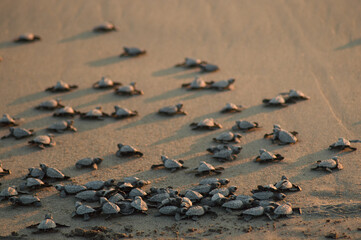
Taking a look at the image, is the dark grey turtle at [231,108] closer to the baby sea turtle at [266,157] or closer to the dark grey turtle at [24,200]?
the baby sea turtle at [266,157]

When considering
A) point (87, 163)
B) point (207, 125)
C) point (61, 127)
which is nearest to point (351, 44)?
point (207, 125)

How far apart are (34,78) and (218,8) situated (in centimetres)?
401

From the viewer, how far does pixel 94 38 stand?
Result: 9047 millimetres

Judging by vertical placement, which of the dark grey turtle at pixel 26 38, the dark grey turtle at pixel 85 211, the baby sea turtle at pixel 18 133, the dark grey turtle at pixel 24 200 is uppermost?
the dark grey turtle at pixel 26 38

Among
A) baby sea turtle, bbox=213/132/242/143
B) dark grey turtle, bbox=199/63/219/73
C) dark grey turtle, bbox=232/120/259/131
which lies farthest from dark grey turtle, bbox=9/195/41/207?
dark grey turtle, bbox=199/63/219/73

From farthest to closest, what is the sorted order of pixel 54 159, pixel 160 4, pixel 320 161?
pixel 160 4 < pixel 54 159 < pixel 320 161

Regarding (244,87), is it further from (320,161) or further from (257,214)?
(257,214)

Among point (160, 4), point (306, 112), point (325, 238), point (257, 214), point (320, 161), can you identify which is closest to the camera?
point (325, 238)

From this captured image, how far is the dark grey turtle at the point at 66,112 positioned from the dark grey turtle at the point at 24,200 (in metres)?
2.13

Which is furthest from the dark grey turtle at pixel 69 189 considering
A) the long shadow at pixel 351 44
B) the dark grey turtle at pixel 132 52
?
the long shadow at pixel 351 44

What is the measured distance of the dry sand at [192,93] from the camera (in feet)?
14.6

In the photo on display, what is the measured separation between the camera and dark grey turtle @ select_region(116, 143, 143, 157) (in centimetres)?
558

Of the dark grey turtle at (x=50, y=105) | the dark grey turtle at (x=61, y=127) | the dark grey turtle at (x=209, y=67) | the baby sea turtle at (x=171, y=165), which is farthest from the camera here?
the dark grey turtle at (x=209, y=67)

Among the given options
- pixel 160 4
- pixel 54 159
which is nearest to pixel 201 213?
pixel 54 159
